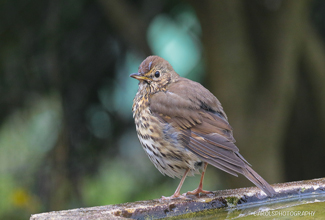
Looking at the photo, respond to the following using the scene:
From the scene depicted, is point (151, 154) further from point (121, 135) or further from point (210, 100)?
point (121, 135)

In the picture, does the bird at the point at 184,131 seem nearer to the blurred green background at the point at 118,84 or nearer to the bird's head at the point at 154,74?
the bird's head at the point at 154,74

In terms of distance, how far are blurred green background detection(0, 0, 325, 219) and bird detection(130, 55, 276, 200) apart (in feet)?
6.82

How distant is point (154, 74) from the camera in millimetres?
3887

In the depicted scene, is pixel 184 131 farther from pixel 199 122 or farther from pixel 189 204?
pixel 189 204

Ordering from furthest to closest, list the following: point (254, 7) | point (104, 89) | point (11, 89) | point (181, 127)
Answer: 1. point (254, 7)
2. point (104, 89)
3. point (11, 89)
4. point (181, 127)

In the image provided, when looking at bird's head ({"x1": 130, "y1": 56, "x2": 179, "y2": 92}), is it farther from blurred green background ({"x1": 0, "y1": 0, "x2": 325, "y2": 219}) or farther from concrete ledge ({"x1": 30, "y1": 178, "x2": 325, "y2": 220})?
blurred green background ({"x1": 0, "y1": 0, "x2": 325, "y2": 219})

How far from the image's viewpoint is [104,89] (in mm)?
5828

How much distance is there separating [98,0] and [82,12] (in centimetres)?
29

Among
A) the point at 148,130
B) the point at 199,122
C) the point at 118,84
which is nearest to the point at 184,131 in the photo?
the point at 199,122

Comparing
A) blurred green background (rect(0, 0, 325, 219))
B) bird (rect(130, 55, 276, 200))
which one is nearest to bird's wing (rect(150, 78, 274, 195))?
bird (rect(130, 55, 276, 200))

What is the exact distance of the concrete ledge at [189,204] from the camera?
253cm

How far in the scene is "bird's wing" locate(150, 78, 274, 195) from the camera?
3.15 meters

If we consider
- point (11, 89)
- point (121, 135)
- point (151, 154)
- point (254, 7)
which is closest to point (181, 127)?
point (151, 154)

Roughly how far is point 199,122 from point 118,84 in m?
2.60
